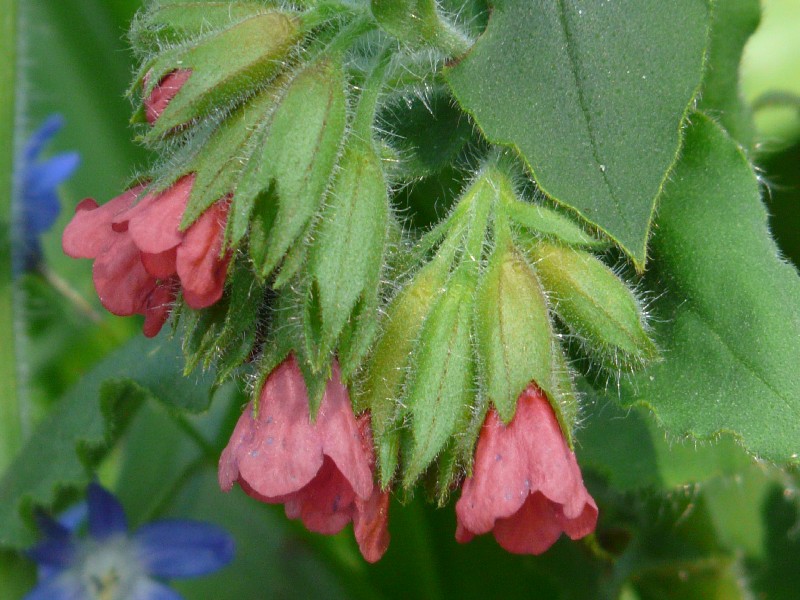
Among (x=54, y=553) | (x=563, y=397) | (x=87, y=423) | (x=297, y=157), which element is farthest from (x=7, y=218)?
(x=563, y=397)

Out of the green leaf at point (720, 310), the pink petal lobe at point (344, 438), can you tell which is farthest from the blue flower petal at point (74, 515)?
the green leaf at point (720, 310)

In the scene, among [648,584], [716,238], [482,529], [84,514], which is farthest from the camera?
[84,514]

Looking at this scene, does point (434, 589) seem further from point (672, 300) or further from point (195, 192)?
point (195, 192)

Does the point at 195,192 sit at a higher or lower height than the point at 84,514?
higher

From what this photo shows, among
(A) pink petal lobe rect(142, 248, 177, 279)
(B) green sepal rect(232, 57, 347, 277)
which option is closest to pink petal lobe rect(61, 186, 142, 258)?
(A) pink petal lobe rect(142, 248, 177, 279)

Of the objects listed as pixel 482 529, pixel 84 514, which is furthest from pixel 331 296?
pixel 84 514

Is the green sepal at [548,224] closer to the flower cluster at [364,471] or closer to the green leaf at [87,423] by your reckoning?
the flower cluster at [364,471]
